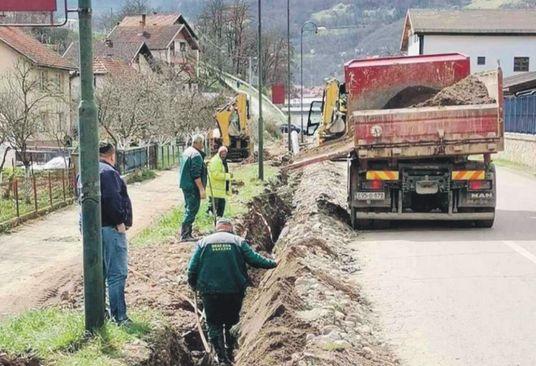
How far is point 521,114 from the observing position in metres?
37.4

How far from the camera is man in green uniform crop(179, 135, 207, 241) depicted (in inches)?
527

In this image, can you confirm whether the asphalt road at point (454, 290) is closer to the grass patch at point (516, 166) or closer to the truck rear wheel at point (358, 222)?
the truck rear wheel at point (358, 222)

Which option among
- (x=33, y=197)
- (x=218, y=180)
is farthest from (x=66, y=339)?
(x=33, y=197)

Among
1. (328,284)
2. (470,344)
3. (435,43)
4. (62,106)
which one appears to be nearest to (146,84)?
(62,106)

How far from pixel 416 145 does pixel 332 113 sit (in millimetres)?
4349

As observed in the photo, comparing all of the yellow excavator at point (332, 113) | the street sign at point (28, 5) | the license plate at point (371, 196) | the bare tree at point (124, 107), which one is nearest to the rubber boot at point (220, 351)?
the street sign at point (28, 5)

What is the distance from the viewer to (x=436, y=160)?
1501 cm

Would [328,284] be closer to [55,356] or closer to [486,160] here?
[55,356]

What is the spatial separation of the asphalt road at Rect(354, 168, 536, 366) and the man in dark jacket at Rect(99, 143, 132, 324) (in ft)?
9.02

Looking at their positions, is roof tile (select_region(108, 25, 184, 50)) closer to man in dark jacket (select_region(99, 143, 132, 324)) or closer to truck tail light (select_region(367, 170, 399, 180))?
truck tail light (select_region(367, 170, 399, 180))

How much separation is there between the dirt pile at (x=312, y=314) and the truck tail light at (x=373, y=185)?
93 cm

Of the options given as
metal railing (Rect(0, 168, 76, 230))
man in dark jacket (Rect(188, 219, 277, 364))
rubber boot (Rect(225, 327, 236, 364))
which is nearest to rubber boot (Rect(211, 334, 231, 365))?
rubber boot (Rect(225, 327, 236, 364))

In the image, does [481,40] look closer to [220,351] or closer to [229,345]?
[229,345]

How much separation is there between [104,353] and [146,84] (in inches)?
1205
